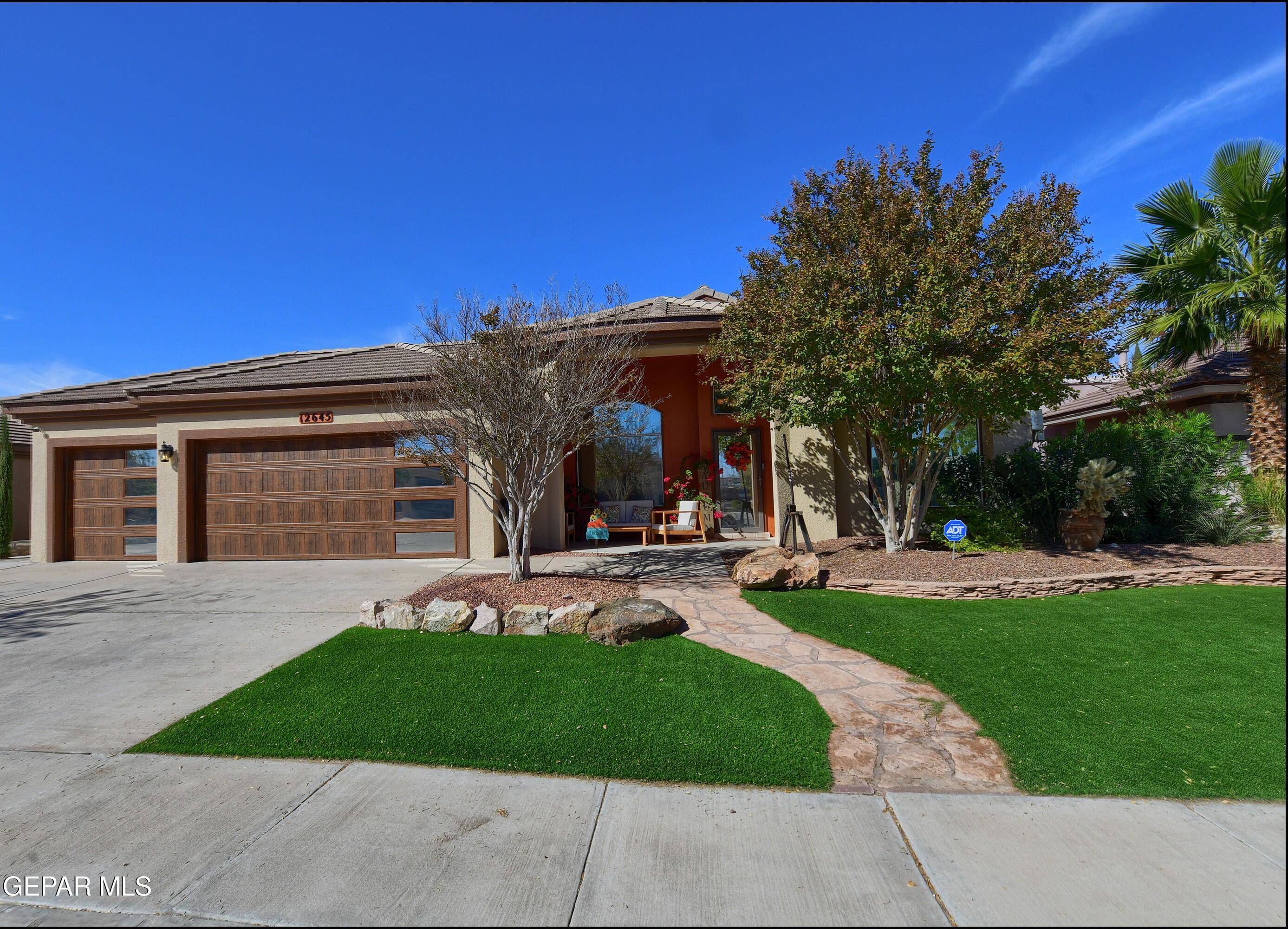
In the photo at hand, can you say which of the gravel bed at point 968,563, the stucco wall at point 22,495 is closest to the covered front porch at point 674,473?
the gravel bed at point 968,563

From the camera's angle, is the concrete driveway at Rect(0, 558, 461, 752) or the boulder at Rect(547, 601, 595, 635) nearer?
the concrete driveway at Rect(0, 558, 461, 752)

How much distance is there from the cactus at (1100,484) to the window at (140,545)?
1536 centimetres

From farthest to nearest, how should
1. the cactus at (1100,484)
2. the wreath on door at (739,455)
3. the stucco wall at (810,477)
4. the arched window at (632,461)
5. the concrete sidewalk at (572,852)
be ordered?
the arched window at (632,461)
the wreath on door at (739,455)
the stucco wall at (810,477)
the cactus at (1100,484)
the concrete sidewalk at (572,852)

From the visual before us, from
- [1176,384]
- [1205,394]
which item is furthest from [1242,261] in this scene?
[1176,384]

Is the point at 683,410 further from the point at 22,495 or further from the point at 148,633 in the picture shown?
the point at 22,495

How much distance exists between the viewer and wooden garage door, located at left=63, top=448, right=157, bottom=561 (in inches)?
470

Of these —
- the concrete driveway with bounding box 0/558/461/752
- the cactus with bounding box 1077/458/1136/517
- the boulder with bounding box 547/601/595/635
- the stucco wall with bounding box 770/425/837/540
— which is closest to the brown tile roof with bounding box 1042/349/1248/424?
the cactus with bounding box 1077/458/1136/517

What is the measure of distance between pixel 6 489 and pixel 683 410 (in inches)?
561

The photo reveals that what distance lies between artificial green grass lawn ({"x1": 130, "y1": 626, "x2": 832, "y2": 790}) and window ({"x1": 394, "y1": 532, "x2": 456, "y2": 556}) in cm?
537

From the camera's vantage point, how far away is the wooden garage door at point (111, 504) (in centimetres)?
1195

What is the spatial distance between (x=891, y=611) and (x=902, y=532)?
276 cm

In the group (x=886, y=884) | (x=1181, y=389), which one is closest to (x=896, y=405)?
(x=1181, y=389)

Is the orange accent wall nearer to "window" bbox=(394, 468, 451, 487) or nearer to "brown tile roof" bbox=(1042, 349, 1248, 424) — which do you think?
"window" bbox=(394, 468, 451, 487)

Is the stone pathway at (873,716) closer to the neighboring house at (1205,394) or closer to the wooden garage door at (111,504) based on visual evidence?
the neighboring house at (1205,394)
